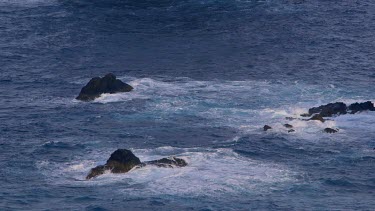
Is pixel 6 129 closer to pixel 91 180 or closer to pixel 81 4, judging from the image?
pixel 91 180

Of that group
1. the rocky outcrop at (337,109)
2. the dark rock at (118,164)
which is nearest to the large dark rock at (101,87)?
the rocky outcrop at (337,109)

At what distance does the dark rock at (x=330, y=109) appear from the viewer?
11362 cm

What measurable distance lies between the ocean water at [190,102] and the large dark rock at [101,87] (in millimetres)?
1475

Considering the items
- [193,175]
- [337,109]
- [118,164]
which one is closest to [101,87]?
[118,164]

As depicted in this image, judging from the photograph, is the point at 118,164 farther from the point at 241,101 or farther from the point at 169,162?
the point at 241,101

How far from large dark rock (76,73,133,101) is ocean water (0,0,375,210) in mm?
1475

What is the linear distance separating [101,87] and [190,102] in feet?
37.7

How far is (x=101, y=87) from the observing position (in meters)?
123

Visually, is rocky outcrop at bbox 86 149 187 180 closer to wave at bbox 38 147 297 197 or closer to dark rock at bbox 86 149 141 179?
dark rock at bbox 86 149 141 179

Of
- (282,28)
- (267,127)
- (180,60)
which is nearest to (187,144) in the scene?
(267,127)

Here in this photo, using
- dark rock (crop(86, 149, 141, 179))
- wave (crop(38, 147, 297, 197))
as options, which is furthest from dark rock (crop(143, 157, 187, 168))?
dark rock (crop(86, 149, 141, 179))

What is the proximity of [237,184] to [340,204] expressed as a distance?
32.4 ft

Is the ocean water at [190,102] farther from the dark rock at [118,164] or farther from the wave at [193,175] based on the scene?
the dark rock at [118,164]

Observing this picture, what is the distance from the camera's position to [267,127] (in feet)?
358
